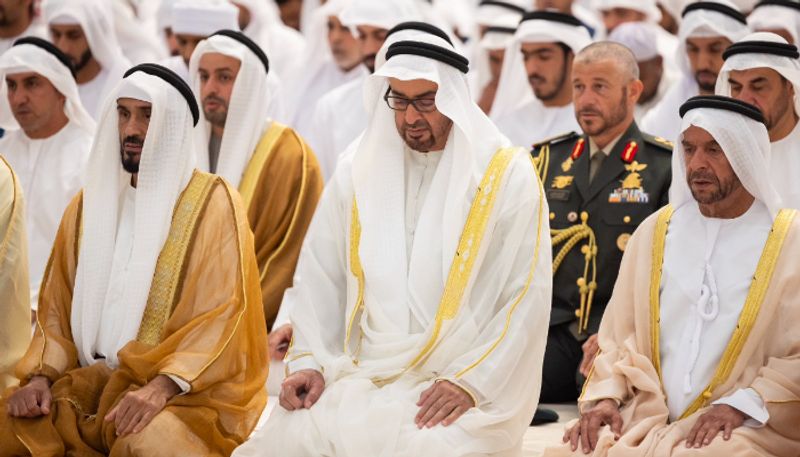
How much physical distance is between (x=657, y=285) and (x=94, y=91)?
5.38 meters

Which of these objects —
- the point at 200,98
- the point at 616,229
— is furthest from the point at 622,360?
the point at 200,98

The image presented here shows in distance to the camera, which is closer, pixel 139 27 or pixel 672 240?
pixel 672 240

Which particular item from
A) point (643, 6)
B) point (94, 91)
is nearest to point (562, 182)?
point (643, 6)

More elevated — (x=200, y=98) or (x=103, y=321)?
(x=200, y=98)

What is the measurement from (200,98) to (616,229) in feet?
7.79

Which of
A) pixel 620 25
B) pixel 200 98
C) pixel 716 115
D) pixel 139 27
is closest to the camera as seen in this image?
pixel 716 115

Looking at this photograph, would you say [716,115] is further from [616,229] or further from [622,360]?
[616,229]

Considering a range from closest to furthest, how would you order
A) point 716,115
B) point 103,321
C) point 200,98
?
point 716,115 → point 103,321 → point 200,98

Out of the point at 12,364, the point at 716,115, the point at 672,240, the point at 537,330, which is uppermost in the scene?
the point at 716,115

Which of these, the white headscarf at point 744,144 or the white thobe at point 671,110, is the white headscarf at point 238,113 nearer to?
the white thobe at point 671,110

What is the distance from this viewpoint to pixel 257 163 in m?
8.31

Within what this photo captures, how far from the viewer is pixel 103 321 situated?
21.0 ft

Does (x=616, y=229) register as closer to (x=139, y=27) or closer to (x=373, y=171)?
(x=373, y=171)

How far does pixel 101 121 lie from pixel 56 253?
59cm
